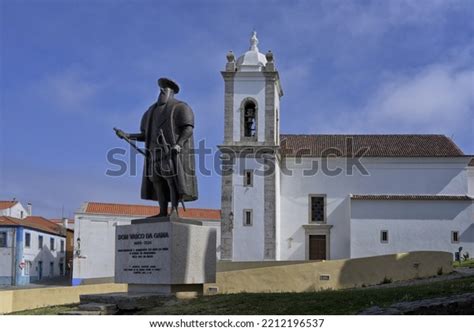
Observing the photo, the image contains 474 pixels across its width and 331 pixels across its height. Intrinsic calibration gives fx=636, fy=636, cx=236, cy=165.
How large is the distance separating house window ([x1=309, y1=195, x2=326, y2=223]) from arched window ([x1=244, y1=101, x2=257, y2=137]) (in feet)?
13.8

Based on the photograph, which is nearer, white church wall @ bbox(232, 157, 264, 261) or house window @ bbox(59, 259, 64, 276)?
white church wall @ bbox(232, 157, 264, 261)

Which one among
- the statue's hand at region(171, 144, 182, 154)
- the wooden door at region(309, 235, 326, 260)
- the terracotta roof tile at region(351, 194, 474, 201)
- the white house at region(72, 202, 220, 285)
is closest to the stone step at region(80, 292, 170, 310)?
the statue's hand at region(171, 144, 182, 154)

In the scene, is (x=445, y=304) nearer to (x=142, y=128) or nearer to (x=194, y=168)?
(x=194, y=168)

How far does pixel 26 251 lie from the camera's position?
122ft

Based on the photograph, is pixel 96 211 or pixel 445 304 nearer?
pixel 445 304

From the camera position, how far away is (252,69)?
2817 centimetres

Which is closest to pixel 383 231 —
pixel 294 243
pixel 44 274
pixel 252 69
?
pixel 294 243

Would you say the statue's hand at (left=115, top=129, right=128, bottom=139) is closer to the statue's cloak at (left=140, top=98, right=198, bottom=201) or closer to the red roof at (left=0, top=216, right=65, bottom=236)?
the statue's cloak at (left=140, top=98, right=198, bottom=201)

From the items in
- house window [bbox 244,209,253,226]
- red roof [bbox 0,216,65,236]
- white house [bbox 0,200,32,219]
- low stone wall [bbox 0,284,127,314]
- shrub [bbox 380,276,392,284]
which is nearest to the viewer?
low stone wall [bbox 0,284,127,314]

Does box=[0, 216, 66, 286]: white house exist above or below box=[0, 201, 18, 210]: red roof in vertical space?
below

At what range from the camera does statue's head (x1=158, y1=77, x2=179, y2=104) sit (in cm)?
962

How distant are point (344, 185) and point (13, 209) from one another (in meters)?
23.3

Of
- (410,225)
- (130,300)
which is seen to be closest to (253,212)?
(410,225)

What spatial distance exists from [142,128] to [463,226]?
69.8 ft
